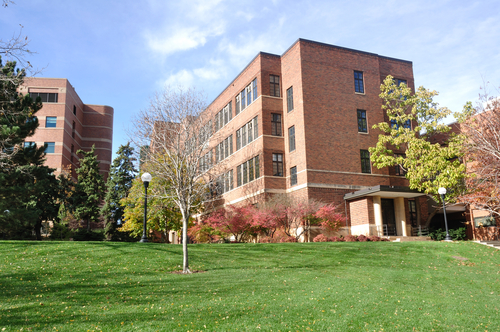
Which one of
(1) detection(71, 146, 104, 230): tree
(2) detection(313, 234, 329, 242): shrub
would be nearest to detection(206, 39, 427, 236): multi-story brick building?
(2) detection(313, 234, 329, 242): shrub

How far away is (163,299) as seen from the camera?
1073 centimetres

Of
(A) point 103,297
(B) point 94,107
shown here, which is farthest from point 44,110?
(A) point 103,297

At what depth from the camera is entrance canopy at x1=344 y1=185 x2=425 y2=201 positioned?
27516mm

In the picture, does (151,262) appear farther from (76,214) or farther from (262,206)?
(76,214)

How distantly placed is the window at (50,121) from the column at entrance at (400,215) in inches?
1859

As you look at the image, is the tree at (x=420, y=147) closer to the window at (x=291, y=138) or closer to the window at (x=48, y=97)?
the window at (x=291, y=138)

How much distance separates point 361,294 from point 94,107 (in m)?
65.0

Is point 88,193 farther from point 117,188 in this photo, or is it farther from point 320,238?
point 320,238

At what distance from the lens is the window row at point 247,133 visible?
113 feet

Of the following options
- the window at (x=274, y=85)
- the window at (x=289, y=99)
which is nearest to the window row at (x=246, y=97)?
the window at (x=274, y=85)

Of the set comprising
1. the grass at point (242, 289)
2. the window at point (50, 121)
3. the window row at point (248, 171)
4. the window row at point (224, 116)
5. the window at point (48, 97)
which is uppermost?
the window at point (48, 97)

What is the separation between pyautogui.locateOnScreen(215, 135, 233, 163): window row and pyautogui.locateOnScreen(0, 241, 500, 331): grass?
20753 mm

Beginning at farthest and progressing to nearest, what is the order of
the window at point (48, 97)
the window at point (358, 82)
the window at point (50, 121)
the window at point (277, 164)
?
the window at point (48, 97), the window at point (50, 121), the window at point (358, 82), the window at point (277, 164)

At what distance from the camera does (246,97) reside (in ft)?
121
